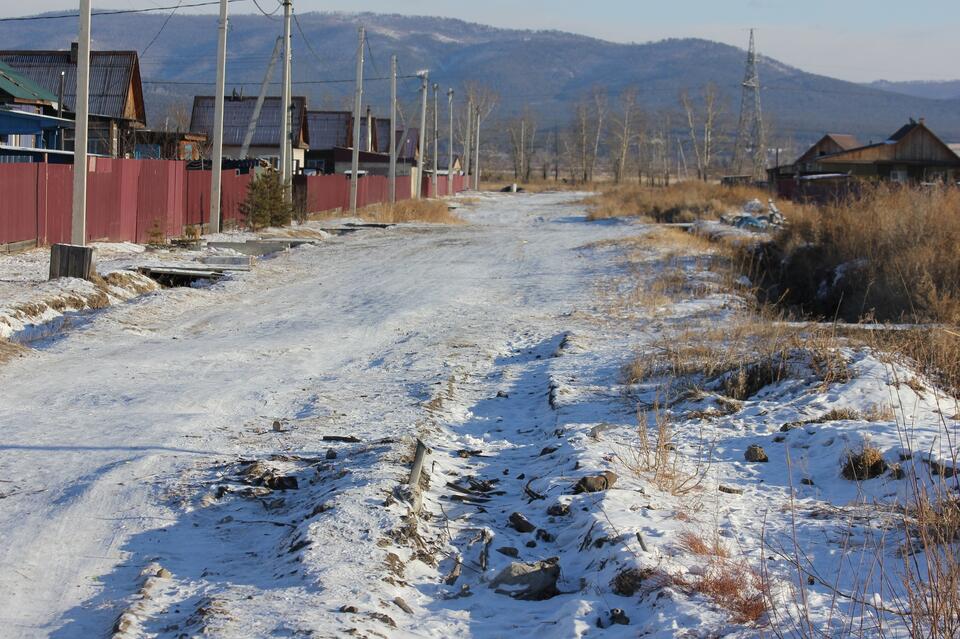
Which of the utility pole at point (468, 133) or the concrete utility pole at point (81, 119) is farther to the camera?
the utility pole at point (468, 133)

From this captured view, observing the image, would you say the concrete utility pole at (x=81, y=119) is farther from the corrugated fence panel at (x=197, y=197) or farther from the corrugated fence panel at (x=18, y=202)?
the corrugated fence panel at (x=197, y=197)

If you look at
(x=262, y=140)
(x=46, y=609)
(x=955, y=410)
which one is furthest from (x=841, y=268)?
(x=262, y=140)

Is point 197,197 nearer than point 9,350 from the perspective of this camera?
No

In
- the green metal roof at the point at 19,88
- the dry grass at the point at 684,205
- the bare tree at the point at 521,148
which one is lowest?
the dry grass at the point at 684,205

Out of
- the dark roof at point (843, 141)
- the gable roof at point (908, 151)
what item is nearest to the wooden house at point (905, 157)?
the gable roof at point (908, 151)

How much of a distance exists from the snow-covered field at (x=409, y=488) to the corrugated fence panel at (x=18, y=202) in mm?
7068

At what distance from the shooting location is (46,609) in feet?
15.8

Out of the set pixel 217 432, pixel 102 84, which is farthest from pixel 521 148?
pixel 217 432

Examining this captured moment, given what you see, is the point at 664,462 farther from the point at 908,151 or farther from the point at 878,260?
the point at 908,151

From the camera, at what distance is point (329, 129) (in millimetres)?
74812

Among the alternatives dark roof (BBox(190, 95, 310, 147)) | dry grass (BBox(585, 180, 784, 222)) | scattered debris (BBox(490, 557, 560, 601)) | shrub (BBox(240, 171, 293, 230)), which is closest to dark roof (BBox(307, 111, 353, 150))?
dark roof (BBox(190, 95, 310, 147))

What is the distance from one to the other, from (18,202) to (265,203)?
1176 centimetres

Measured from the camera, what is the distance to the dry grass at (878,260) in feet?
51.9

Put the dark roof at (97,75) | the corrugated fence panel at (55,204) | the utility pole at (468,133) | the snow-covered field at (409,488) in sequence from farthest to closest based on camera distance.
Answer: the utility pole at (468,133) → the dark roof at (97,75) → the corrugated fence panel at (55,204) → the snow-covered field at (409,488)
